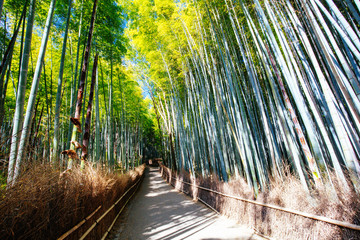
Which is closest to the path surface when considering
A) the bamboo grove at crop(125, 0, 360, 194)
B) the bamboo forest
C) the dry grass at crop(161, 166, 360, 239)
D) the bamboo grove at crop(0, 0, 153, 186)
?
the bamboo forest

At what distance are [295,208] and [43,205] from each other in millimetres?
2442

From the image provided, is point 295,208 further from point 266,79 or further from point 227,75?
point 227,75

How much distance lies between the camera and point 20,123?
1.73 metres

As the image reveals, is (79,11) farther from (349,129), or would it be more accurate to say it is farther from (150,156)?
(150,156)

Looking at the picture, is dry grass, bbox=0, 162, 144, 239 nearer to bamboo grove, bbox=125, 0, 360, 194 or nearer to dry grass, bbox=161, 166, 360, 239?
dry grass, bbox=161, 166, 360, 239

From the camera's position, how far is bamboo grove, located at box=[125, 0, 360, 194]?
5.40 feet

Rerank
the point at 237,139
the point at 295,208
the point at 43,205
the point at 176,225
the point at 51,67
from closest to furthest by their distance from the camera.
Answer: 1. the point at 43,205
2. the point at 295,208
3. the point at 176,225
4. the point at 237,139
5. the point at 51,67

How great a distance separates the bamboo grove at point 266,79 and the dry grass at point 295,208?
0.16 metres

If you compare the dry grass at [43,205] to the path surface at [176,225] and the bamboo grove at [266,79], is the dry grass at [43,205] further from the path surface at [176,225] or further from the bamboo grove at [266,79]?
the bamboo grove at [266,79]

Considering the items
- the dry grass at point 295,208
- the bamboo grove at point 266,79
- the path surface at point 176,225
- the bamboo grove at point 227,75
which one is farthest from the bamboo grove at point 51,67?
the dry grass at point 295,208

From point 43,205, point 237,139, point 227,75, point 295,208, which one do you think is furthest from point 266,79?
point 43,205

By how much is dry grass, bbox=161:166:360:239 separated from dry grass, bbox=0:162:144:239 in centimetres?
224

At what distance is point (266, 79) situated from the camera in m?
3.01

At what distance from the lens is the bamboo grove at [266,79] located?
1.64 m
